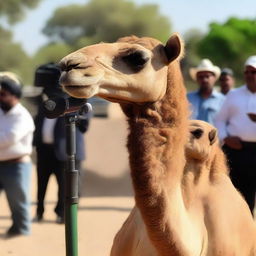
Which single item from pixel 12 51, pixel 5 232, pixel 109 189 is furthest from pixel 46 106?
pixel 12 51

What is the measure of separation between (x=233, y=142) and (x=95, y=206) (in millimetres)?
5356

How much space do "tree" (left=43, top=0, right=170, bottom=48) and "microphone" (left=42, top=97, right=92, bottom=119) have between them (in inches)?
2935

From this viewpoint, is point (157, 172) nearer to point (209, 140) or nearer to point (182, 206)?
point (182, 206)

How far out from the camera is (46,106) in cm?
497

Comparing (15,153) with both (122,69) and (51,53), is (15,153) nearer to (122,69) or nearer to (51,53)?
(122,69)

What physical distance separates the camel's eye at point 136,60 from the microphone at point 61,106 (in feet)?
3.40

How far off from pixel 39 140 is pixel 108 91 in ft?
23.0

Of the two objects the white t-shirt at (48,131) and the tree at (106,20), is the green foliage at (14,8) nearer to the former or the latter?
the white t-shirt at (48,131)

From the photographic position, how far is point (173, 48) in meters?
4.11

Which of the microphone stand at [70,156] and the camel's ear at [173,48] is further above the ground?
the camel's ear at [173,48]

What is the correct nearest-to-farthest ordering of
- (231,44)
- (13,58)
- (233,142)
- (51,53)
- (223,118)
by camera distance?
1. (233,142)
2. (223,118)
3. (13,58)
4. (231,44)
5. (51,53)

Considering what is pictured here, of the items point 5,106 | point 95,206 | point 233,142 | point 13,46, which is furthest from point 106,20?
point 233,142

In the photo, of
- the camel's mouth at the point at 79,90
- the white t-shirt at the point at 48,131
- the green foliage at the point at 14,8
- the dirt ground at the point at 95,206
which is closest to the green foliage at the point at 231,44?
the green foliage at the point at 14,8

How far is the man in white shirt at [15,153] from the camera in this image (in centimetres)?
953
